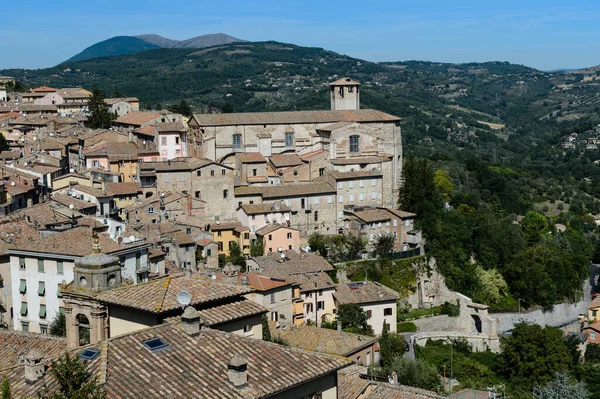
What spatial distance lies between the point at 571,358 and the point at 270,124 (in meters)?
25.7

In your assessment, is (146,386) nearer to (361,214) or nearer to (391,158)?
(361,214)

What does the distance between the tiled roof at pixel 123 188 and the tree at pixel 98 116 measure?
72.0ft

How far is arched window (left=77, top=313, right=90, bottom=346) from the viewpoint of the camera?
46.9 feet

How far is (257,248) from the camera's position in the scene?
45906 mm

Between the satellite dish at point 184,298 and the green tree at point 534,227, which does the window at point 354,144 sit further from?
the satellite dish at point 184,298

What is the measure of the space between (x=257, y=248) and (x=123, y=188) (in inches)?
360

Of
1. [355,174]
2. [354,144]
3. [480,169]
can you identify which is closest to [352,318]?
[355,174]

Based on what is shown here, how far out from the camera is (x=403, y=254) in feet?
167

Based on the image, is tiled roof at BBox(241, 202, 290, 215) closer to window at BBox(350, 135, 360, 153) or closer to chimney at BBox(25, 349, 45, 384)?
window at BBox(350, 135, 360, 153)

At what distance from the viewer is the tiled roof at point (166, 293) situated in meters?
13.0

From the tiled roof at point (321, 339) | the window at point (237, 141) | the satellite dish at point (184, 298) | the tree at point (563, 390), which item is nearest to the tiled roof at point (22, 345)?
the satellite dish at point (184, 298)

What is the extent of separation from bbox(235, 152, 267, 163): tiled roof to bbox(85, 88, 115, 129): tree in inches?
832

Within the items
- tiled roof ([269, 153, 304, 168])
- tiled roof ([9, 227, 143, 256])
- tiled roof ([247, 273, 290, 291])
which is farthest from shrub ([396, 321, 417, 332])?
tiled roof ([9, 227, 143, 256])

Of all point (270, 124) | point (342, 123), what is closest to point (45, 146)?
point (270, 124)
